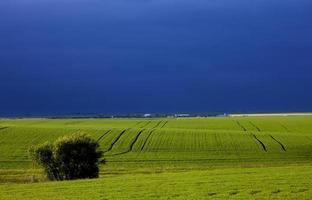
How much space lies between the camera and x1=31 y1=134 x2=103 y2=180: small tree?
4716 cm

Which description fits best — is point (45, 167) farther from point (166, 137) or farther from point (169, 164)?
point (166, 137)

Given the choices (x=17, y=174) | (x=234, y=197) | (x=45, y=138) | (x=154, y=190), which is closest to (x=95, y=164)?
(x=17, y=174)

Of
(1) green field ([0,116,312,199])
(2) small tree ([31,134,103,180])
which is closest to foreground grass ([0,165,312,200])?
(1) green field ([0,116,312,199])

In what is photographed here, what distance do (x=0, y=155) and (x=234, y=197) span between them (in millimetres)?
52813

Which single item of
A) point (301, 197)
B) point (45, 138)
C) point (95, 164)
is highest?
point (45, 138)

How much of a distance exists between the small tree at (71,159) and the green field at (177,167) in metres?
1.47

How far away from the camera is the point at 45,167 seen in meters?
48.4

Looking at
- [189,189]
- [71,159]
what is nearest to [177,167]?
[71,159]

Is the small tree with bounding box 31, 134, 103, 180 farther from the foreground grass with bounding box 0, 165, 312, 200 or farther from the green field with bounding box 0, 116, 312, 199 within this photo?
the foreground grass with bounding box 0, 165, 312, 200

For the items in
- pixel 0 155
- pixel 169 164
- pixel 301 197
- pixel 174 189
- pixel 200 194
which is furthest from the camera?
pixel 0 155

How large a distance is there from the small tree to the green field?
147 cm

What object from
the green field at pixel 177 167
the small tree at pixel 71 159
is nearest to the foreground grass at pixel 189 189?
the green field at pixel 177 167

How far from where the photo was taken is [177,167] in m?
56.4

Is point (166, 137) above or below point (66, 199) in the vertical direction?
above
